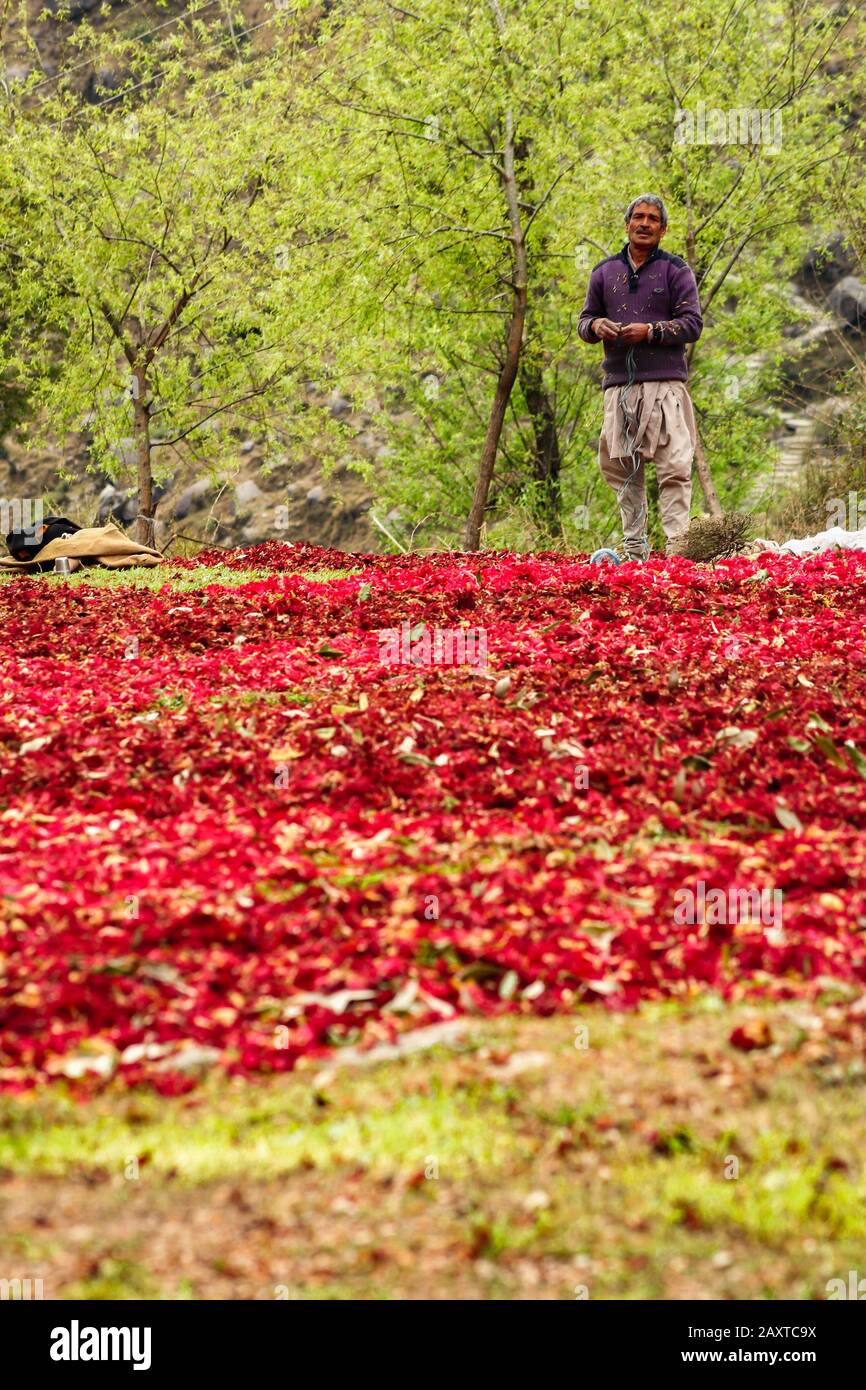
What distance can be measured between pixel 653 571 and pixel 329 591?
7.49 ft

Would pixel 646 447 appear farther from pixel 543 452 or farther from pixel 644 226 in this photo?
pixel 543 452

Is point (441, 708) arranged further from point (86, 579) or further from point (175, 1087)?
point (86, 579)

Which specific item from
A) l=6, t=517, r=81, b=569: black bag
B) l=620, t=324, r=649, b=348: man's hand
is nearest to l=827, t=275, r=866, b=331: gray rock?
l=6, t=517, r=81, b=569: black bag

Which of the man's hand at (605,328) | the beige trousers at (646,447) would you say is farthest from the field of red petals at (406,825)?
the man's hand at (605,328)

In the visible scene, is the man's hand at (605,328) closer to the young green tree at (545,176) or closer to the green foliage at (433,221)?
the young green tree at (545,176)

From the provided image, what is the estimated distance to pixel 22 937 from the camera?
3799 millimetres

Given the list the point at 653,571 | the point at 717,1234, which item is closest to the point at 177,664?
the point at 653,571

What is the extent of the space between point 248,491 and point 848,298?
19.6 metres

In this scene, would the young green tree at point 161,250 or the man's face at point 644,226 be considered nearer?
the man's face at point 644,226

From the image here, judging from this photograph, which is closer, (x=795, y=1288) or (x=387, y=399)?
(x=795, y=1288)

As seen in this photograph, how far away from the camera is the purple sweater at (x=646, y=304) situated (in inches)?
422

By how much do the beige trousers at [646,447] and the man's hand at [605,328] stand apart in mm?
547

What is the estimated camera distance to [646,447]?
1082 centimetres

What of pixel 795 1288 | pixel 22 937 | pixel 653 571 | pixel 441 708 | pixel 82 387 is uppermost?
pixel 82 387
